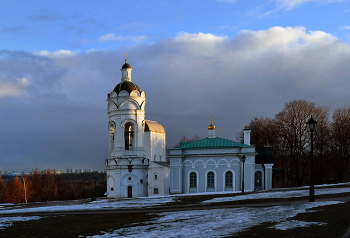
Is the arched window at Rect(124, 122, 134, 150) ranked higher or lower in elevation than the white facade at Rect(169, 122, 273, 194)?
higher

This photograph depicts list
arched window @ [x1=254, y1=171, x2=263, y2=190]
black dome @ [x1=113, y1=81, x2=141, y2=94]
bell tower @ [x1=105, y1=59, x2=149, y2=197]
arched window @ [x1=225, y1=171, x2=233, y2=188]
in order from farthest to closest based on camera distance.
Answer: black dome @ [x1=113, y1=81, x2=141, y2=94] < bell tower @ [x1=105, y1=59, x2=149, y2=197] < arched window @ [x1=254, y1=171, x2=263, y2=190] < arched window @ [x1=225, y1=171, x2=233, y2=188]

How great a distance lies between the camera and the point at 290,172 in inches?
2186

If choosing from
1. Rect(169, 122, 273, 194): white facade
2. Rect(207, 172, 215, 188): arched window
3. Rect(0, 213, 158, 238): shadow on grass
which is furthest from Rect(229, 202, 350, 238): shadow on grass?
Rect(207, 172, 215, 188): arched window

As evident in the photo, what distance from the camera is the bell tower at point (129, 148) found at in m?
48.8

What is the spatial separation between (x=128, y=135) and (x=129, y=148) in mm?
1572

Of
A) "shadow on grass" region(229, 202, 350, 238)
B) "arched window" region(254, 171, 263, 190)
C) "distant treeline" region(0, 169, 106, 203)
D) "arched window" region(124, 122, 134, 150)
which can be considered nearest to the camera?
"shadow on grass" region(229, 202, 350, 238)

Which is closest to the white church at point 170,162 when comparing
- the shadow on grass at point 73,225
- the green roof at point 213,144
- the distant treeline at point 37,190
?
the green roof at point 213,144

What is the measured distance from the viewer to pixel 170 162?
45781 mm

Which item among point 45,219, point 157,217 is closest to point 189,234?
point 157,217

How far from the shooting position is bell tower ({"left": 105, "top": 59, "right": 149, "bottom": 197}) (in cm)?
4878

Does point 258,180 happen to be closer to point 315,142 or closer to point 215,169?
point 215,169

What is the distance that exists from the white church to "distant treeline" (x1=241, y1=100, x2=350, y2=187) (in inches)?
229

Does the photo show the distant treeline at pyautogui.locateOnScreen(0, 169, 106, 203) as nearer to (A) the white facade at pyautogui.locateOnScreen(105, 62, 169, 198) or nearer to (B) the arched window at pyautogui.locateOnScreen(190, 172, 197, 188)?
(A) the white facade at pyautogui.locateOnScreen(105, 62, 169, 198)

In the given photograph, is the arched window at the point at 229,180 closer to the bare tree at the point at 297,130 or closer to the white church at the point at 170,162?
the white church at the point at 170,162
